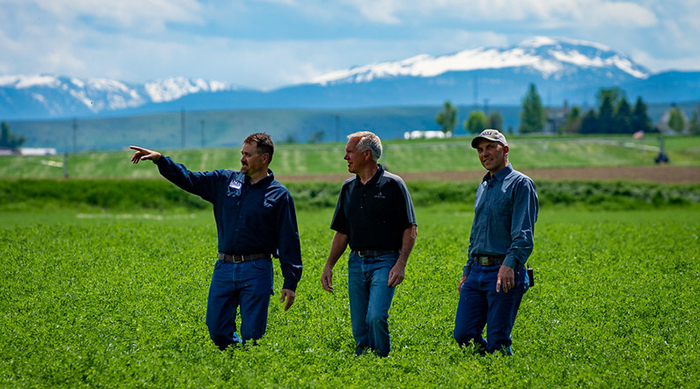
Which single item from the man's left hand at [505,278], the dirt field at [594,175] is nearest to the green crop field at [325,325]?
the man's left hand at [505,278]

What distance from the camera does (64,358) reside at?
8961 mm

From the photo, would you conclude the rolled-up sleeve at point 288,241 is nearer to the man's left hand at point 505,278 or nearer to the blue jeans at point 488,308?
the blue jeans at point 488,308

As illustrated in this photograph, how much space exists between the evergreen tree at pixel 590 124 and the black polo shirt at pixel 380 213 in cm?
16947

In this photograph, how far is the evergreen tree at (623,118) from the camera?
167m

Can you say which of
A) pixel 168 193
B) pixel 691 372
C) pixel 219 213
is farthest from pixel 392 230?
pixel 168 193

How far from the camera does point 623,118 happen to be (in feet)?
550

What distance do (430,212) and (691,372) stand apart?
37.3 m

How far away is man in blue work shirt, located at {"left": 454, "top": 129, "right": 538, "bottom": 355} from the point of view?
29.6 ft

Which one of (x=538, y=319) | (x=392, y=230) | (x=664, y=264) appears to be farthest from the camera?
(x=664, y=264)

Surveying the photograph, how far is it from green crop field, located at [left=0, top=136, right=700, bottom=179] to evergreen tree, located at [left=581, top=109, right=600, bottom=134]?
66.6 meters

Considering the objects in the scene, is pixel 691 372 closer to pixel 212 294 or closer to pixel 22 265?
pixel 212 294

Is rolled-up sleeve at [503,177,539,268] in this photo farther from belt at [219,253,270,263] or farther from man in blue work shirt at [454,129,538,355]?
belt at [219,253,270,263]

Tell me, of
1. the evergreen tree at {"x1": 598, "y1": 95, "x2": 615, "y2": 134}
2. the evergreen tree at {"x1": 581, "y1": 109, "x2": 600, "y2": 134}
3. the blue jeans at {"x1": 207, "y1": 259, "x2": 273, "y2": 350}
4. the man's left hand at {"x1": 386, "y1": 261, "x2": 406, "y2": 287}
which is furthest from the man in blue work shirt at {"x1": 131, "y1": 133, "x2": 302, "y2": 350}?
the evergreen tree at {"x1": 581, "y1": 109, "x2": 600, "y2": 134}

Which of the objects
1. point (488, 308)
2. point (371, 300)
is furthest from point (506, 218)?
point (371, 300)
